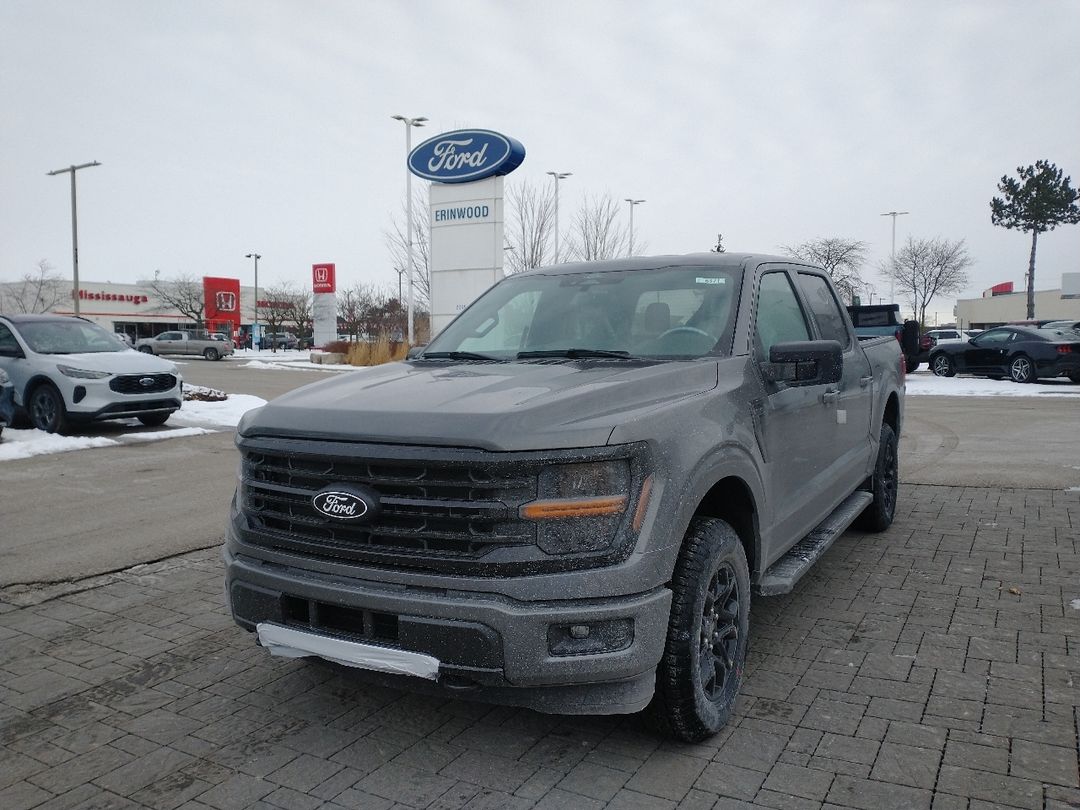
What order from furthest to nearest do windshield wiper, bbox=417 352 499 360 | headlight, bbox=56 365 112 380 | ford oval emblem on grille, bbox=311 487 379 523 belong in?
headlight, bbox=56 365 112 380 → windshield wiper, bbox=417 352 499 360 → ford oval emblem on grille, bbox=311 487 379 523

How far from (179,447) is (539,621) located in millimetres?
9285

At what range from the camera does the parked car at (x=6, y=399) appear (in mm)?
11883

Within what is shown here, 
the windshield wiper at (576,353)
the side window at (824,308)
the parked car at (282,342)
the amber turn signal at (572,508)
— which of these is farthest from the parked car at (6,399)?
the parked car at (282,342)

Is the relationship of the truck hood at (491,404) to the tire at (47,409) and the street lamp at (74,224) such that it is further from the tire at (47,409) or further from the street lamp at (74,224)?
the street lamp at (74,224)

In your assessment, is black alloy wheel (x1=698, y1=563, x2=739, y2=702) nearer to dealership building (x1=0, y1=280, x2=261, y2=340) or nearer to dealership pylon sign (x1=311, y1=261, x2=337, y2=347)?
dealership pylon sign (x1=311, y1=261, x2=337, y2=347)

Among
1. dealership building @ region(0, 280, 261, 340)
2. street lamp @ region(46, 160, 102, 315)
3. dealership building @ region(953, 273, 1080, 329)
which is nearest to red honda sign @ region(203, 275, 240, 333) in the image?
dealership building @ region(0, 280, 261, 340)

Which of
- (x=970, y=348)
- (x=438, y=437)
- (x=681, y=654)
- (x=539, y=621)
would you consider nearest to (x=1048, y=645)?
(x=681, y=654)

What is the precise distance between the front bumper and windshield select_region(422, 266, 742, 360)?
4.57ft

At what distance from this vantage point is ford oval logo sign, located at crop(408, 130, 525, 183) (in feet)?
69.4

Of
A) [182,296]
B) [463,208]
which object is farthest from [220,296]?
[463,208]

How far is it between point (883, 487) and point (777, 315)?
2.59 metres

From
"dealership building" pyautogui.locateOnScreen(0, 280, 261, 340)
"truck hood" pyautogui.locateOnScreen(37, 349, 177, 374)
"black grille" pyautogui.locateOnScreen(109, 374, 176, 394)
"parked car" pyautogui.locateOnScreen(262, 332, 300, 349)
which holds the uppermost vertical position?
"dealership building" pyautogui.locateOnScreen(0, 280, 261, 340)

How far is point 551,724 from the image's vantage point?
345cm

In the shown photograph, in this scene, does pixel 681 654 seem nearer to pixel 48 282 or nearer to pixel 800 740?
pixel 800 740
